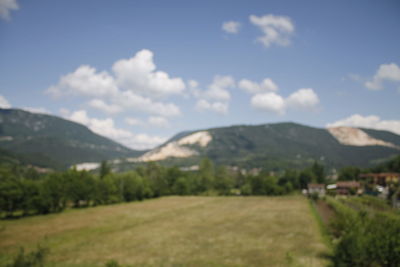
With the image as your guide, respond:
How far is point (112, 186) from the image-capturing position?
88.5m

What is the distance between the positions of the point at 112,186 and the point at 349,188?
73.8m

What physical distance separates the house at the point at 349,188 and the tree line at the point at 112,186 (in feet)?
123

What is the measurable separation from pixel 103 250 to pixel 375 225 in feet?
96.1

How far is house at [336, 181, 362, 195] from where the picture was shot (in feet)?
239

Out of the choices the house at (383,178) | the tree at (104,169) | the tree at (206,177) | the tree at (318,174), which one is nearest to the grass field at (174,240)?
the house at (383,178)

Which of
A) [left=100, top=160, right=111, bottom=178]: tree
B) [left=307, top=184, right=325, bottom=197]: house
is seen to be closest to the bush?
[left=307, top=184, right=325, bottom=197]: house

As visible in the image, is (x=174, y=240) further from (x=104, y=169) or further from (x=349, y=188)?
(x=104, y=169)

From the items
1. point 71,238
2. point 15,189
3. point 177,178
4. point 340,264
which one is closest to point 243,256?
point 340,264

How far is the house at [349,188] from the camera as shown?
7275 cm

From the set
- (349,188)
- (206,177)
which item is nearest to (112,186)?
(206,177)

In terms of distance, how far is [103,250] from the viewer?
104 ft

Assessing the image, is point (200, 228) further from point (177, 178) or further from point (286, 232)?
point (177, 178)

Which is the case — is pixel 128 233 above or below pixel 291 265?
below

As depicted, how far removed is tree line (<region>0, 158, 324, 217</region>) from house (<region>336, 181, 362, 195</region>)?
37344 millimetres
